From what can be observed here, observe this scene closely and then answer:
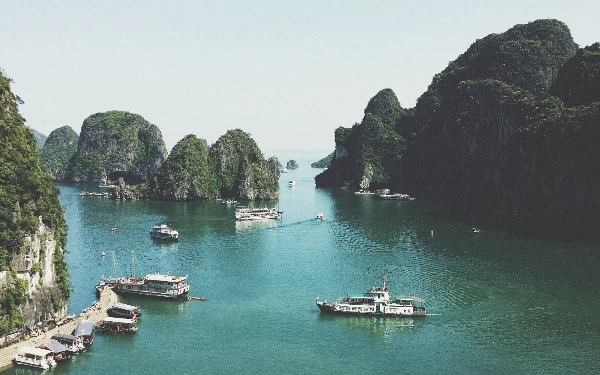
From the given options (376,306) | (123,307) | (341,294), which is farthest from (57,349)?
(341,294)

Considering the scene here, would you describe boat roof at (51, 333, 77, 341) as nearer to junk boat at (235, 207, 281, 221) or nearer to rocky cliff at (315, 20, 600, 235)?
junk boat at (235, 207, 281, 221)

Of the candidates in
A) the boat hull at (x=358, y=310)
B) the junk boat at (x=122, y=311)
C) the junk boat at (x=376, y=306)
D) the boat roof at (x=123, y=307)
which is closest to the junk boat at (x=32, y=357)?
the junk boat at (x=122, y=311)

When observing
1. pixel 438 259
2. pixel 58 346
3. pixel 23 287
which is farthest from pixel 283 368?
pixel 438 259

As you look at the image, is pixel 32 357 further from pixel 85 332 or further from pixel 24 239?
pixel 24 239

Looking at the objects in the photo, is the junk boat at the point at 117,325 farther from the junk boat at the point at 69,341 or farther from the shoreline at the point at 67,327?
the junk boat at the point at 69,341

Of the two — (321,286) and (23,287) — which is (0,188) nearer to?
(23,287)

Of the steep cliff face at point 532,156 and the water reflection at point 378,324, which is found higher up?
the steep cliff face at point 532,156
